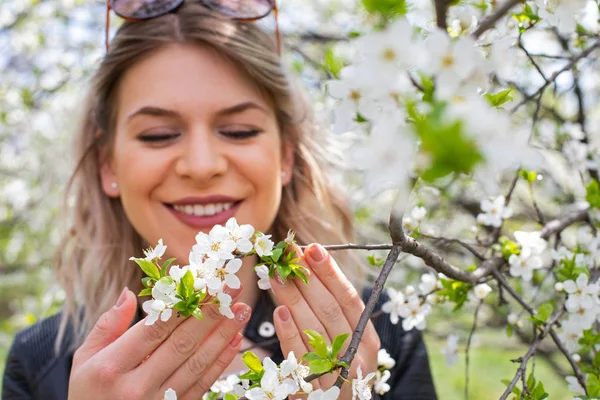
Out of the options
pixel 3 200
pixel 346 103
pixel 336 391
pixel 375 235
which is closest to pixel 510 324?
pixel 336 391

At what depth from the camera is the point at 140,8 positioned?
1.62m

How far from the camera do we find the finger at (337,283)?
915mm

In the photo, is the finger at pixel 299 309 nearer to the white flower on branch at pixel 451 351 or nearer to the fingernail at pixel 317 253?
the fingernail at pixel 317 253

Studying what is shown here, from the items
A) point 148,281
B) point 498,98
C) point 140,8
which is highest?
point 140,8

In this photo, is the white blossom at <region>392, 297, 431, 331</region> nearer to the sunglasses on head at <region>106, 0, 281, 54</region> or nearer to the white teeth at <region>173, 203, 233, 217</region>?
the white teeth at <region>173, 203, 233, 217</region>

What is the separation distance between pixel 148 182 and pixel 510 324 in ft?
2.76

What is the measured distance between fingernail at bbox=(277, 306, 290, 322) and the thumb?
237 millimetres

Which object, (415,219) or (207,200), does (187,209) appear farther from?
(415,219)

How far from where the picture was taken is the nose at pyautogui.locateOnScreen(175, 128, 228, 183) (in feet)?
4.47

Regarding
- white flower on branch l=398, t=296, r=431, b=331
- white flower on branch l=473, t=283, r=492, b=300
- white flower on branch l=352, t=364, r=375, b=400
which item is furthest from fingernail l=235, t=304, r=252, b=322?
white flower on branch l=473, t=283, r=492, b=300

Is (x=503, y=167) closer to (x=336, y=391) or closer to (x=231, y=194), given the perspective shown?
(x=336, y=391)

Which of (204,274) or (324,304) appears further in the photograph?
(324,304)

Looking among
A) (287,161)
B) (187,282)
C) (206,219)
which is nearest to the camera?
(187,282)

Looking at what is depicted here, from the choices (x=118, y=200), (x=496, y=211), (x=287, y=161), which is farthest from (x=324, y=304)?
(x=118, y=200)
